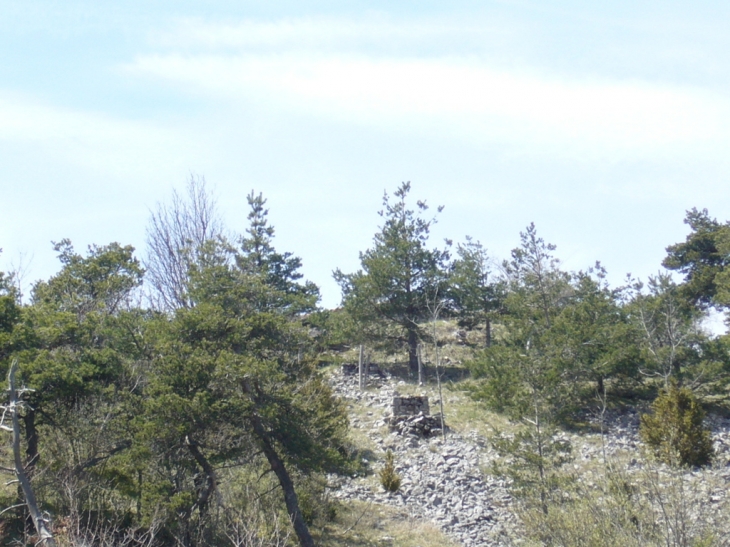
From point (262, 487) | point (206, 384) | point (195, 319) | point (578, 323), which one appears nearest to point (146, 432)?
point (206, 384)

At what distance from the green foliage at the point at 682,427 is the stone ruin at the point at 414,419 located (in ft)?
27.0

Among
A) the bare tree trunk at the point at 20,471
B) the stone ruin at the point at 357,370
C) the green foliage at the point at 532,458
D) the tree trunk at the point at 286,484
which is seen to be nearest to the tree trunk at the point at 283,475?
the tree trunk at the point at 286,484

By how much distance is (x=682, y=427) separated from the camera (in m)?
24.9

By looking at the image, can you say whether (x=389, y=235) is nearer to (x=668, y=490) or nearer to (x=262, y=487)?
(x=262, y=487)

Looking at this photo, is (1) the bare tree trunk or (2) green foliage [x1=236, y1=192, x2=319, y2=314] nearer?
(1) the bare tree trunk

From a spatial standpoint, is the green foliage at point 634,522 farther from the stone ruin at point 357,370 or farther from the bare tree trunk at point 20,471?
the stone ruin at point 357,370

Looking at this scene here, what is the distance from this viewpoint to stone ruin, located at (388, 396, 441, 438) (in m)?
29.1

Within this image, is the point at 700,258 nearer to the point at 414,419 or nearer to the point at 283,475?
the point at 414,419

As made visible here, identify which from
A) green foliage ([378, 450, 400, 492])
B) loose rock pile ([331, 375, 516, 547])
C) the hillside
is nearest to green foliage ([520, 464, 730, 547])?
the hillside

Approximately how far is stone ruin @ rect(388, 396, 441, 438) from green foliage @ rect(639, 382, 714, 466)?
8218 mm

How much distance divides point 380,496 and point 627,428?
1164 cm

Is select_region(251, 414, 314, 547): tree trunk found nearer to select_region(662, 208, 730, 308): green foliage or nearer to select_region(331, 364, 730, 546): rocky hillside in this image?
select_region(331, 364, 730, 546): rocky hillside

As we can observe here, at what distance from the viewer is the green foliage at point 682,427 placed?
24531mm

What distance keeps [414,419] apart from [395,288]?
8807 mm
